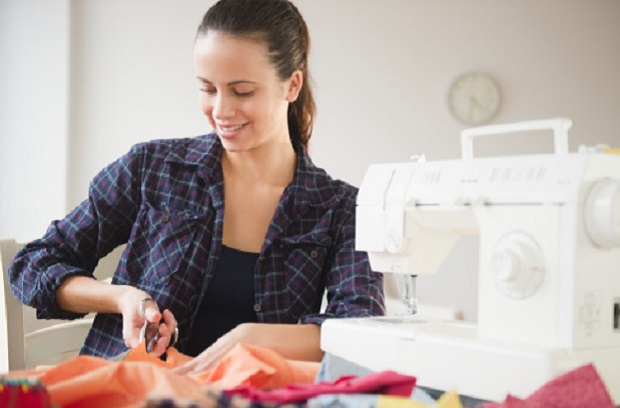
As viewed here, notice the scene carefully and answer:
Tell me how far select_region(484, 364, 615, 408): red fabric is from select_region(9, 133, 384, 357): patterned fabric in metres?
0.93

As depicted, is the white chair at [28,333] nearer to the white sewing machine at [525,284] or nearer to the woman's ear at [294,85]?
the woman's ear at [294,85]

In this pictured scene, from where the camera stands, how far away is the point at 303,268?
208 cm

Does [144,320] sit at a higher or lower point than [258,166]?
lower

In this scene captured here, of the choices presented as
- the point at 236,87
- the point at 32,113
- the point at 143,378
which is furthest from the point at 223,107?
the point at 32,113

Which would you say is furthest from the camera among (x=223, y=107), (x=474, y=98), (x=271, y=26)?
(x=474, y=98)

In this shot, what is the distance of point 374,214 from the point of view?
5.32 feet

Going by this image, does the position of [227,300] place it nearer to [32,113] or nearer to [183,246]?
[183,246]

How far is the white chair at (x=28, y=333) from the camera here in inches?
79.0

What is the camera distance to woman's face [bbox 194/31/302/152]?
1.90m

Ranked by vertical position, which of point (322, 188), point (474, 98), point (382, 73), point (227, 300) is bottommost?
point (227, 300)

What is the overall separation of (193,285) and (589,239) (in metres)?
1.01

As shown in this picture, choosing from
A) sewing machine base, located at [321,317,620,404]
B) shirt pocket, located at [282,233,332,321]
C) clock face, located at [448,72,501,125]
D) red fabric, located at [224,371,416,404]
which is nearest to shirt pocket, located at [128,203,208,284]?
shirt pocket, located at [282,233,332,321]

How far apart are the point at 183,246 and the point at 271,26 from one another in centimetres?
56

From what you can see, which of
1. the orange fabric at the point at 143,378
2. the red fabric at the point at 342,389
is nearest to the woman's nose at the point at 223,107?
the orange fabric at the point at 143,378
